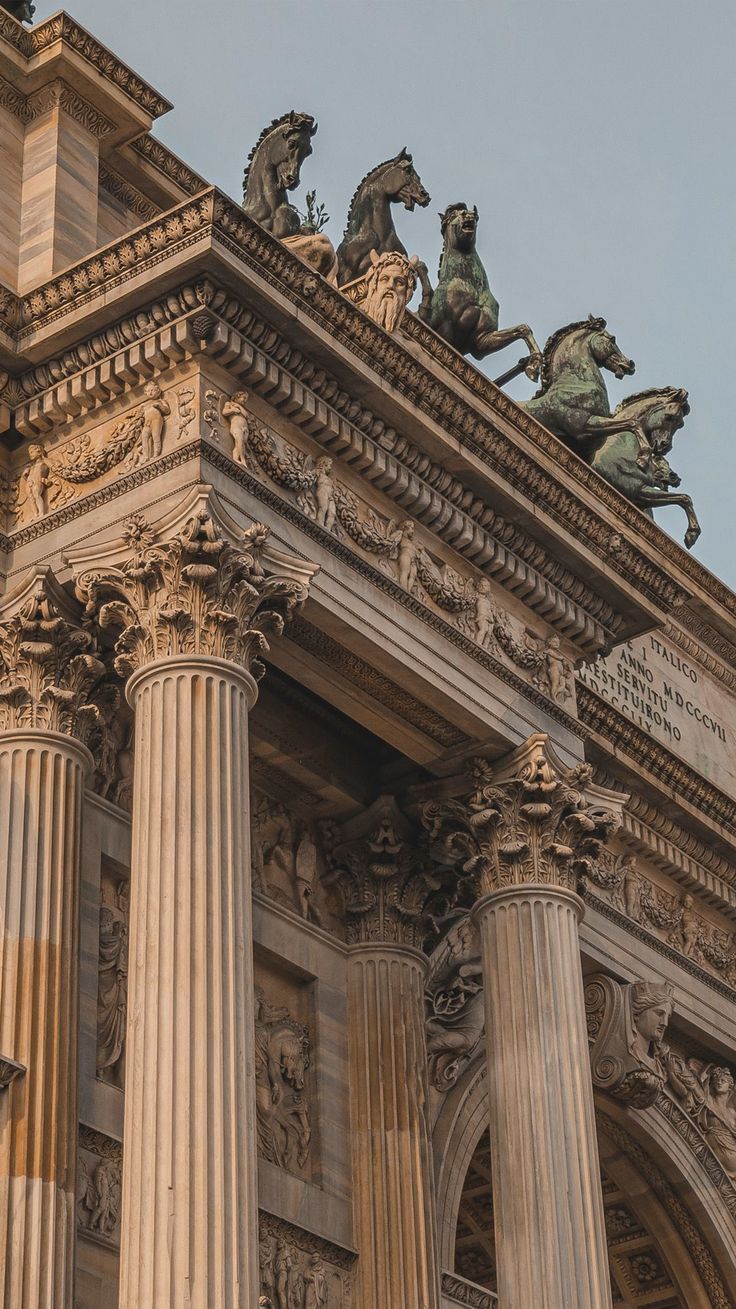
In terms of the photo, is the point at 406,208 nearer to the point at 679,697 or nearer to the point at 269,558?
the point at 269,558

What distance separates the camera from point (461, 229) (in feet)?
95.3

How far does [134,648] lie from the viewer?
19906mm

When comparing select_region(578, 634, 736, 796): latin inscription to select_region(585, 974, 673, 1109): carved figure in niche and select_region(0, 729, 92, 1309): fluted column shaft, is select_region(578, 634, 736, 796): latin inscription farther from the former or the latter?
select_region(0, 729, 92, 1309): fluted column shaft

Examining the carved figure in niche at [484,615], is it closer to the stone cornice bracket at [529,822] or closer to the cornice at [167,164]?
the stone cornice bracket at [529,822]

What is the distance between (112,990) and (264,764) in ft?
11.5

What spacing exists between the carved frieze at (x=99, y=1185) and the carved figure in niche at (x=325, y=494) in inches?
213

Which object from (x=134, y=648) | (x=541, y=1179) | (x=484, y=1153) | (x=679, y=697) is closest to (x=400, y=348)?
(x=134, y=648)

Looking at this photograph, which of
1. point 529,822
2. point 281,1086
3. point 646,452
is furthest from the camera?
point 646,452

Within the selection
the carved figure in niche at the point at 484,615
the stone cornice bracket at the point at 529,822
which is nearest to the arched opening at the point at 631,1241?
the stone cornice bracket at the point at 529,822

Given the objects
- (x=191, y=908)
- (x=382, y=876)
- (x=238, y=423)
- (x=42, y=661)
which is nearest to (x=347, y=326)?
(x=238, y=423)

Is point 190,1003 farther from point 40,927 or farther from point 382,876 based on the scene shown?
point 382,876

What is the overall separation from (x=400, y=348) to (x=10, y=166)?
14.2ft

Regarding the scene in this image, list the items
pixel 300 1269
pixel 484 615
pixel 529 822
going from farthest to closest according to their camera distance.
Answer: pixel 484 615
pixel 529 822
pixel 300 1269

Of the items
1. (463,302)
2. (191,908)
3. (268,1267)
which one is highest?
(463,302)
